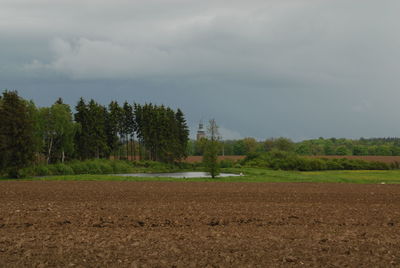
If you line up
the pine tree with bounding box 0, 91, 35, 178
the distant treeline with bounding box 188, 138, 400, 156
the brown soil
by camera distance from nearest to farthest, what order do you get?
Answer: the brown soil < the pine tree with bounding box 0, 91, 35, 178 < the distant treeline with bounding box 188, 138, 400, 156

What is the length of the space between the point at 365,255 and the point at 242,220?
268 inches

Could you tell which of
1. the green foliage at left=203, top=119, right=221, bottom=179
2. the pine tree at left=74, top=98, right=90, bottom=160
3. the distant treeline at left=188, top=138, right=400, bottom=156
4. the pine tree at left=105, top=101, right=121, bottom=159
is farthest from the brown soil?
the distant treeline at left=188, top=138, right=400, bottom=156

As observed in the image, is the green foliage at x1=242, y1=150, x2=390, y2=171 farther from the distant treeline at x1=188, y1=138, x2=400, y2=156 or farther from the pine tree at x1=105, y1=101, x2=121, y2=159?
the distant treeline at x1=188, y1=138, x2=400, y2=156

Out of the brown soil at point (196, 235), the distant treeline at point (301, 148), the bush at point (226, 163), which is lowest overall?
the brown soil at point (196, 235)

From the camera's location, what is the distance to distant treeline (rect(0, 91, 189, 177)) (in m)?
58.2

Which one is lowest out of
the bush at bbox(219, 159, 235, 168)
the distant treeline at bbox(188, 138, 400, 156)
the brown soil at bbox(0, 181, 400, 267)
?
the brown soil at bbox(0, 181, 400, 267)

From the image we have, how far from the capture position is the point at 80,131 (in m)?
85.0

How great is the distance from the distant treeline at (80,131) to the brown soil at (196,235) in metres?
36.6

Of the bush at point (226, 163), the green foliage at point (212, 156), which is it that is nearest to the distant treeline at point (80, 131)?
the bush at point (226, 163)

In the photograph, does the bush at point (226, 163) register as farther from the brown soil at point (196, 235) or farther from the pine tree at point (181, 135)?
the brown soil at point (196, 235)

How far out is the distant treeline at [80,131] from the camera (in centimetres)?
5825

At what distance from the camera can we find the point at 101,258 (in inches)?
498

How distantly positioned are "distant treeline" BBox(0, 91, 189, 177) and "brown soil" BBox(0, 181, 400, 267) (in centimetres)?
3665

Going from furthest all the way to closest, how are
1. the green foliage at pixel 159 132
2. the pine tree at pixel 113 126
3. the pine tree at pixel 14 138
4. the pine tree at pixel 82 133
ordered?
the green foliage at pixel 159 132, the pine tree at pixel 113 126, the pine tree at pixel 82 133, the pine tree at pixel 14 138
